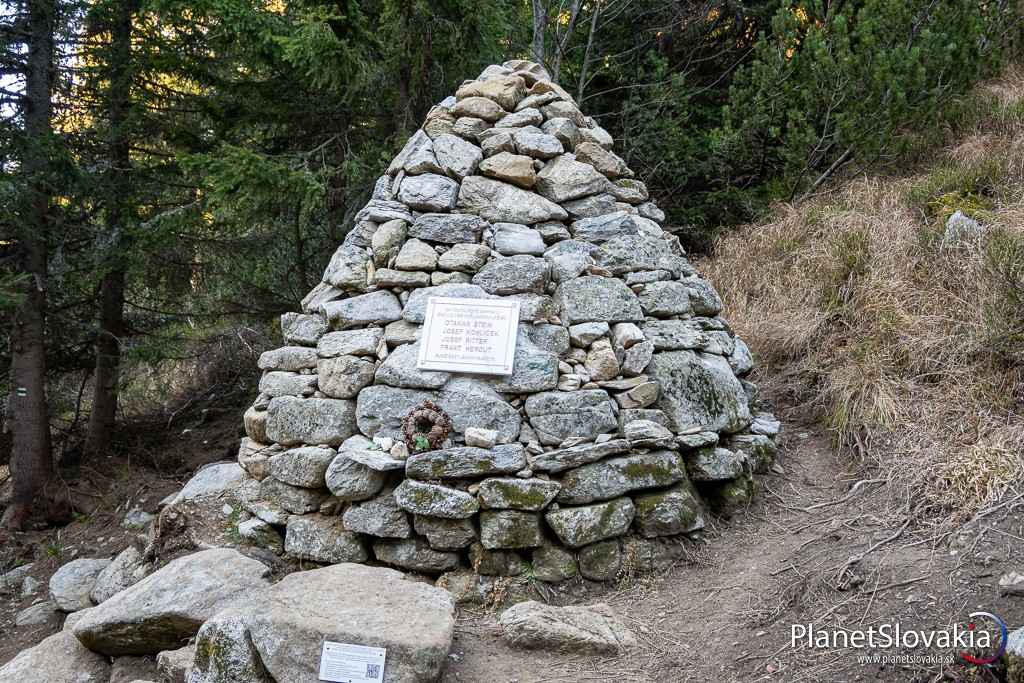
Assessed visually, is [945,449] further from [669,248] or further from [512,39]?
[512,39]

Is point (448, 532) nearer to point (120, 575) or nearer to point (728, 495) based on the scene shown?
point (728, 495)

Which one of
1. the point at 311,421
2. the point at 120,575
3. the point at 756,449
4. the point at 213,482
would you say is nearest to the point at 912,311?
the point at 756,449

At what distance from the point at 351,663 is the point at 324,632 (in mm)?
193

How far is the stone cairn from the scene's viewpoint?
13.3ft

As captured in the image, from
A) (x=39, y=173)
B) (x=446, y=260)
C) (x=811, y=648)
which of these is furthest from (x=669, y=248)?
(x=39, y=173)

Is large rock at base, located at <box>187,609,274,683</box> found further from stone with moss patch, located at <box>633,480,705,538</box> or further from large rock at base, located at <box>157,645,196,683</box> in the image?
stone with moss patch, located at <box>633,480,705,538</box>

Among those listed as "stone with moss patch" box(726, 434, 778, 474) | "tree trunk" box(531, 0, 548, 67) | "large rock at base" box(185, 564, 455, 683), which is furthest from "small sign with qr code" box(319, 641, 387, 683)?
"tree trunk" box(531, 0, 548, 67)

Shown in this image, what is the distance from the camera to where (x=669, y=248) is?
17.0 ft

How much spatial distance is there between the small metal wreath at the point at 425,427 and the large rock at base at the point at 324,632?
0.91 meters

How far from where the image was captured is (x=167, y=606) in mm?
3725

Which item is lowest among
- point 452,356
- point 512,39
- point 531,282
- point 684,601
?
point 684,601

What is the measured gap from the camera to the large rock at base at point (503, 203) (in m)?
4.97

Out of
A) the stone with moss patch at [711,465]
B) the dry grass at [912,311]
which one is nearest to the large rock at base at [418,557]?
the stone with moss patch at [711,465]

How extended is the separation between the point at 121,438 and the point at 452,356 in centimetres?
524
